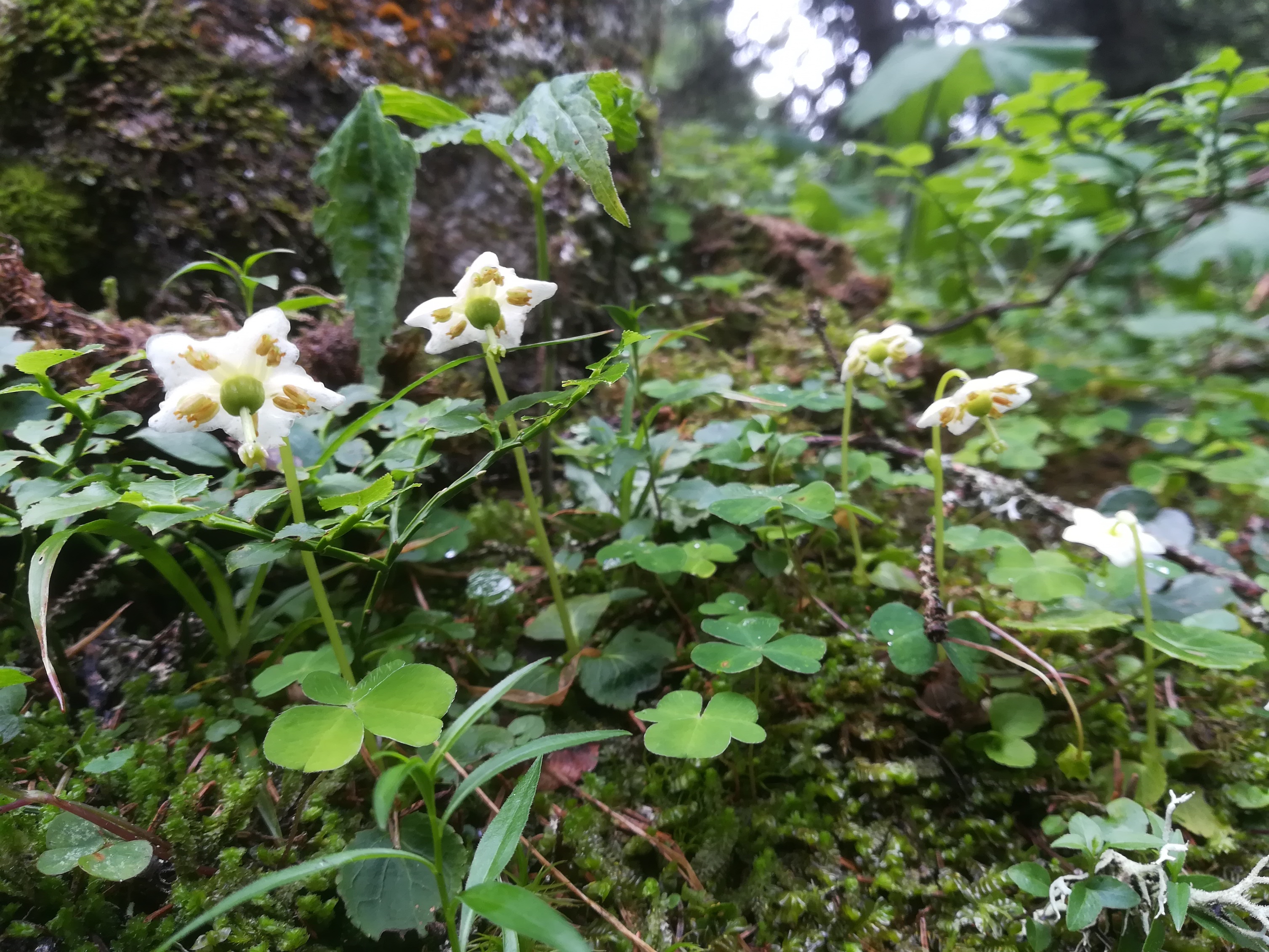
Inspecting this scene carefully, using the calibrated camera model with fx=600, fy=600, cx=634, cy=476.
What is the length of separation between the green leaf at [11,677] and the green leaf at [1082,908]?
1439 millimetres

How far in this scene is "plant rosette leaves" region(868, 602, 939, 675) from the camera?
1.07 m

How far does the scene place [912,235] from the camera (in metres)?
3.53

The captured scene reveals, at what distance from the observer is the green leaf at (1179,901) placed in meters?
0.78

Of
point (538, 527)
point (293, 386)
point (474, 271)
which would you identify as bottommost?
point (538, 527)

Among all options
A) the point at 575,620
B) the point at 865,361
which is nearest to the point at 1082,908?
the point at 575,620

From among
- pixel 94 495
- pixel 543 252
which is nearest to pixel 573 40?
pixel 543 252

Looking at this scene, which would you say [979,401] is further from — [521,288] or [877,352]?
[521,288]

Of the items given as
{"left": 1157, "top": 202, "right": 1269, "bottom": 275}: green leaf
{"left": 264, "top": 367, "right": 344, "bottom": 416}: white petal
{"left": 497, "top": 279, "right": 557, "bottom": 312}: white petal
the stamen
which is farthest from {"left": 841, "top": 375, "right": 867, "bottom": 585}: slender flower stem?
{"left": 1157, "top": 202, "right": 1269, "bottom": 275}: green leaf

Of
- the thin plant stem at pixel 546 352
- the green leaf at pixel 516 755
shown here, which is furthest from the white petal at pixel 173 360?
the green leaf at pixel 516 755

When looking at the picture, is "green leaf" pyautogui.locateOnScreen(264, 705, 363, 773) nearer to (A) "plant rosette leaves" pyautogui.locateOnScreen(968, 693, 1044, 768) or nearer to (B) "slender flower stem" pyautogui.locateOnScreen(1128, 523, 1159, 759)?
(A) "plant rosette leaves" pyautogui.locateOnScreen(968, 693, 1044, 768)

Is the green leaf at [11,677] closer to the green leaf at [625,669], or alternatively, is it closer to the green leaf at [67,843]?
the green leaf at [67,843]

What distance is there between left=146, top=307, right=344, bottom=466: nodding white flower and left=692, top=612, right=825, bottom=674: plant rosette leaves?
28.1 inches

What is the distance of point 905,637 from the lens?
110 cm

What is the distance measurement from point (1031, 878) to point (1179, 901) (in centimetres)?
17
